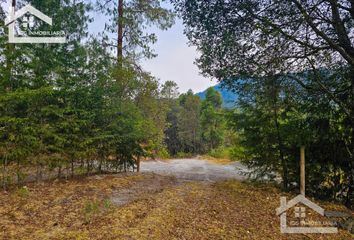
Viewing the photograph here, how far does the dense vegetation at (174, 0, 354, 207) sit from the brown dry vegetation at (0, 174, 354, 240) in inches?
41.5

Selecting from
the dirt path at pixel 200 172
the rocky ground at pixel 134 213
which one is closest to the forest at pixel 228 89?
the rocky ground at pixel 134 213

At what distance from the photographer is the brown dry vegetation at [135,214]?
138 inches

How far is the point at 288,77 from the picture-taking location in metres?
5.66

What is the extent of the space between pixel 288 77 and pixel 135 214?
4.05 metres

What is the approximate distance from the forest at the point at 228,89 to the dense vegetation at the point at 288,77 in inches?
0.9

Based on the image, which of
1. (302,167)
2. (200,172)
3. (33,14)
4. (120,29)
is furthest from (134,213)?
(120,29)

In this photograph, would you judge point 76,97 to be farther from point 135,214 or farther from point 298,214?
point 298,214

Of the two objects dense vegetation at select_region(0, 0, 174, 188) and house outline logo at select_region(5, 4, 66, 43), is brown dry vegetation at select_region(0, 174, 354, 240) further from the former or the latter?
house outline logo at select_region(5, 4, 66, 43)

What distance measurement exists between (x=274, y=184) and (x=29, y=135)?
236 inches

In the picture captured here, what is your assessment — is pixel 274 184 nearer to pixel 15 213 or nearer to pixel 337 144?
pixel 337 144

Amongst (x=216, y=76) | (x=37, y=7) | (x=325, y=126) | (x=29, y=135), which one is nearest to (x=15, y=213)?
(x=29, y=135)

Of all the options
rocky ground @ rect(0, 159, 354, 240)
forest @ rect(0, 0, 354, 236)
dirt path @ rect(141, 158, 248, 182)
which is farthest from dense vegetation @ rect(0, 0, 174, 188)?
dirt path @ rect(141, 158, 248, 182)

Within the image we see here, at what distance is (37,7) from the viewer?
745cm

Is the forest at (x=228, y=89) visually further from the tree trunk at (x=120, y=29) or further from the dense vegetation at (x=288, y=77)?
the tree trunk at (x=120, y=29)
